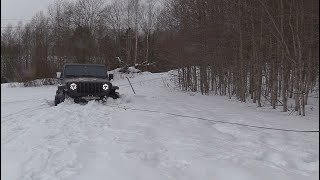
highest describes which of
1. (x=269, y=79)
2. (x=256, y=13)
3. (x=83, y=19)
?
(x=83, y=19)

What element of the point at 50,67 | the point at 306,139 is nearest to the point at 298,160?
the point at 306,139

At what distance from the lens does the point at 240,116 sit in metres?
12.2

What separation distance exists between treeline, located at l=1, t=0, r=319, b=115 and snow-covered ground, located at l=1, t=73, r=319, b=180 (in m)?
1.44

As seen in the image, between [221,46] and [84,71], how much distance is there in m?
7.05

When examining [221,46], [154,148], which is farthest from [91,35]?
[154,148]

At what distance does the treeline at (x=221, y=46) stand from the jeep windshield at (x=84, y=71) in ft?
6.86

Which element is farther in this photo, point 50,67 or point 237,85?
point 50,67

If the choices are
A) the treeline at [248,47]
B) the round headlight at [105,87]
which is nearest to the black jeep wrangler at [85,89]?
the round headlight at [105,87]

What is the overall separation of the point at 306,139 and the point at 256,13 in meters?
8.21

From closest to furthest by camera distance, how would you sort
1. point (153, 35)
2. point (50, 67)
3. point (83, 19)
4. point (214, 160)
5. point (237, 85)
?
point (214, 160) < point (237, 85) < point (50, 67) < point (83, 19) < point (153, 35)

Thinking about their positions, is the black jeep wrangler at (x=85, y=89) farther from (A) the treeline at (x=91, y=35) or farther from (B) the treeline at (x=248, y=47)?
(A) the treeline at (x=91, y=35)

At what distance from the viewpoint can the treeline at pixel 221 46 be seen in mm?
13195

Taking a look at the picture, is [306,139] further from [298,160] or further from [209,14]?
[209,14]

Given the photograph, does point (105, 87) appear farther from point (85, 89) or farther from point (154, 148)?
point (154, 148)
